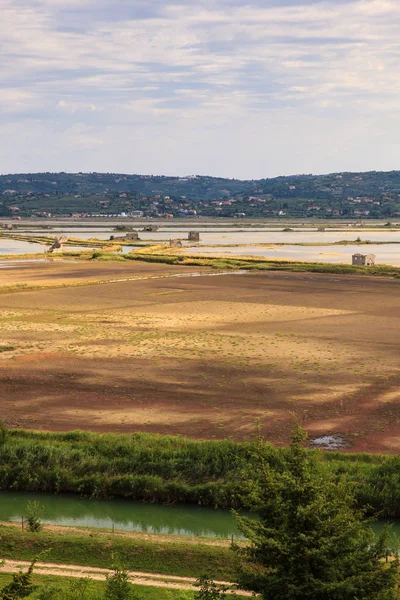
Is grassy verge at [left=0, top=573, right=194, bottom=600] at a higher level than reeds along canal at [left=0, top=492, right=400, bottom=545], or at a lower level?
higher

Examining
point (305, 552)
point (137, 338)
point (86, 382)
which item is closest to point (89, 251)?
point (137, 338)

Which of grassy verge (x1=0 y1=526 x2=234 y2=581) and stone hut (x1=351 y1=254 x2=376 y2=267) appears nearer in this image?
grassy verge (x1=0 y1=526 x2=234 y2=581)

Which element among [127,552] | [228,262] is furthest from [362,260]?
[127,552]

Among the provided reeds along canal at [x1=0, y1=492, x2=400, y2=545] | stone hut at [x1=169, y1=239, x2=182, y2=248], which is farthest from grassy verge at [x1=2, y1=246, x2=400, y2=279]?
reeds along canal at [x1=0, y1=492, x2=400, y2=545]

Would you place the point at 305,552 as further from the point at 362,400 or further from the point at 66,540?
the point at 362,400

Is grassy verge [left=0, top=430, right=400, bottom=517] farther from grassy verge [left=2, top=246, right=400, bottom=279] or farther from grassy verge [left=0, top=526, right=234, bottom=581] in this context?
grassy verge [left=2, top=246, right=400, bottom=279]

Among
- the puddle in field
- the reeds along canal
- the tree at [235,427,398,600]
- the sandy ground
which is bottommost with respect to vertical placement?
the reeds along canal

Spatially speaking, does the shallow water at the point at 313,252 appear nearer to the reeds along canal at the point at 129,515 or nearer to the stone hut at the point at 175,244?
the stone hut at the point at 175,244

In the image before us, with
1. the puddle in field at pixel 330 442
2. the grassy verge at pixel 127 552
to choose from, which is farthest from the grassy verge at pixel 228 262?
the grassy verge at pixel 127 552
